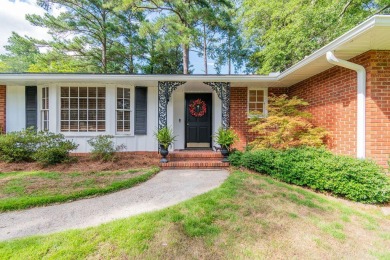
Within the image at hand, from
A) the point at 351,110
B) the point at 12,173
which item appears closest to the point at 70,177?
the point at 12,173

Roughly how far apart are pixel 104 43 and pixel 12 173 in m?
12.3

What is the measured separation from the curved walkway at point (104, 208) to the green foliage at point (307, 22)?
857 cm

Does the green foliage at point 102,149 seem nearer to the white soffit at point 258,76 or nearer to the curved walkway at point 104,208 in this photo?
the white soffit at point 258,76

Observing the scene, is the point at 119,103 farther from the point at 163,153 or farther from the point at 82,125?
the point at 163,153

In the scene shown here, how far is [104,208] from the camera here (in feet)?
10.4

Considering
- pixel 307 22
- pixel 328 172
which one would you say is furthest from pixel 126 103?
pixel 307 22

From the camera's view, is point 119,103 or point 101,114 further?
point 119,103

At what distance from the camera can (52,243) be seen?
2197 millimetres

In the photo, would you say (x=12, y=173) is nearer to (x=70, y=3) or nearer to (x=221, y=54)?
(x=70, y=3)

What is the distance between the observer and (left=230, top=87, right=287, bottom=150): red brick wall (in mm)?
7426

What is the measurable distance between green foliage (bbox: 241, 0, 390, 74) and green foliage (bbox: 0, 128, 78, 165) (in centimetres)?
1066

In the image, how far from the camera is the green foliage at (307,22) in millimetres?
8711

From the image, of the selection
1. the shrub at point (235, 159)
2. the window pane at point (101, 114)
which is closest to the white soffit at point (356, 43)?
the shrub at point (235, 159)

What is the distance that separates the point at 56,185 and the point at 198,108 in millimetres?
5241
